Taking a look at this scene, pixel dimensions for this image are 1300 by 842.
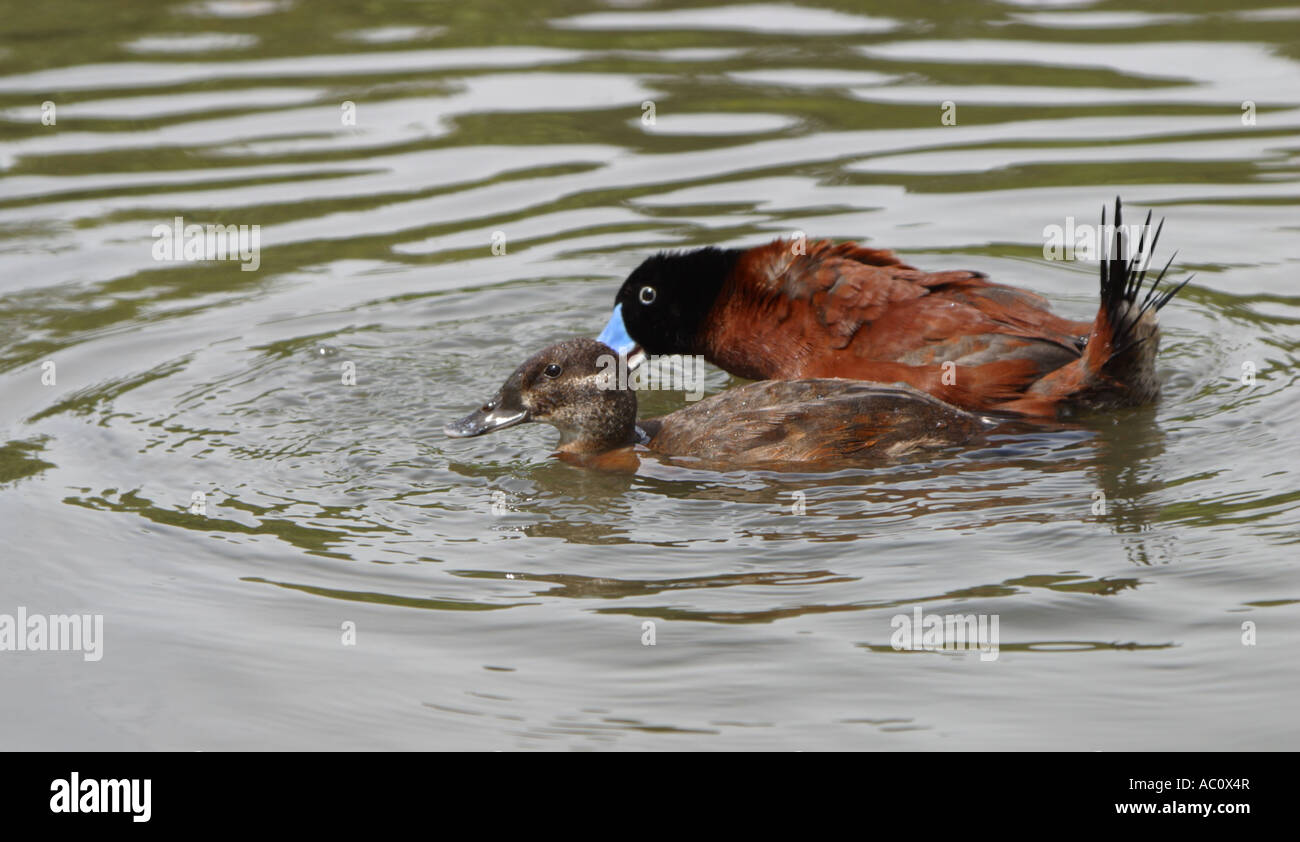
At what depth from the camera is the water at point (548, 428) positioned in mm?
5219

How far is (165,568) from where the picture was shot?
20.3 feet

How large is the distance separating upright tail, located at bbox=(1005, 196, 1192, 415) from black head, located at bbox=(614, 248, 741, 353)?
5.50 feet

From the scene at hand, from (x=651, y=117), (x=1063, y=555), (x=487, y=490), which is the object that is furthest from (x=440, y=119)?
(x=1063, y=555)

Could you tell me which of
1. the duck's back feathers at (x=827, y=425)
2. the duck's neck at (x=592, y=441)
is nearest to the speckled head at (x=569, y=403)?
the duck's neck at (x=592, y=441)

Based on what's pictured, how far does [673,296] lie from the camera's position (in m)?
8.38

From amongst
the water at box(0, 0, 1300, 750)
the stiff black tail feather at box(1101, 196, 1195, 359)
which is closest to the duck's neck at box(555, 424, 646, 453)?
the water at box(0, 0, 1300, 750)

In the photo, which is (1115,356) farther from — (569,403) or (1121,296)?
(569,403)

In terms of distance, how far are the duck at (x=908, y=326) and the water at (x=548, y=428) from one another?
33cm

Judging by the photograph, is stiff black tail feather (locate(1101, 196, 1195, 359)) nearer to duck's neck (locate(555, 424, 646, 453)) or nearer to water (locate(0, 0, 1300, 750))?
water (locate(0, 0, 1300, 750))

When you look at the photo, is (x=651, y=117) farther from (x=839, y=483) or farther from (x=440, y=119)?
(x=839, y=483)

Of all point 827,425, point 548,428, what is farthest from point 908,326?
point 548,428

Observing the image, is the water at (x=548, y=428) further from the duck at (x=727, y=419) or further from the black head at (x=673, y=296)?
the black head at (x=673, y=296)

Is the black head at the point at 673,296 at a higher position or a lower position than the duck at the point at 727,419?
higher

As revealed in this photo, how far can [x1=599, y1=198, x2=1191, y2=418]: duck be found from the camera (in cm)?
729
